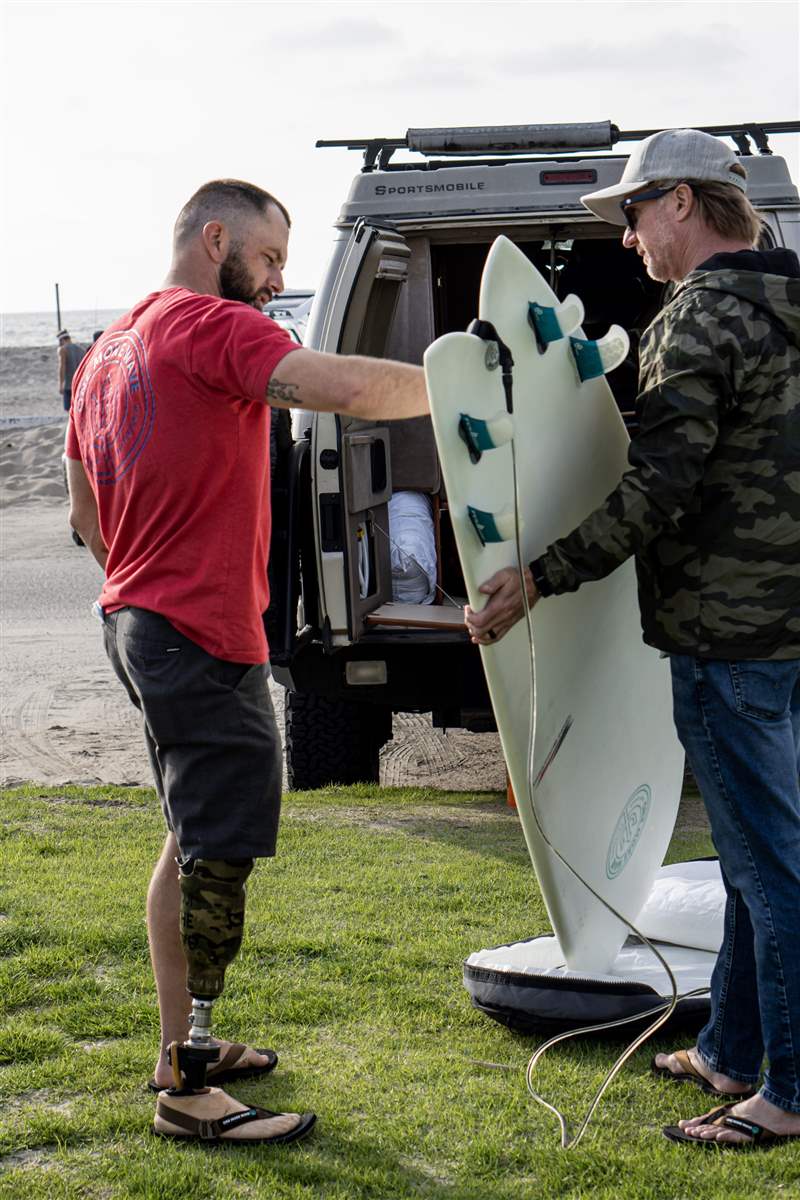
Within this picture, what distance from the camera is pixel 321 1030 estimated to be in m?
3.55

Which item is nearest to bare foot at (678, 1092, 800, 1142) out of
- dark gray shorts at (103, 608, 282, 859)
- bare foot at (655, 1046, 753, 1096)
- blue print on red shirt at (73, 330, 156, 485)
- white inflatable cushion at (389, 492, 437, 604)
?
bare foot at (655, 1046, 753, 1096)

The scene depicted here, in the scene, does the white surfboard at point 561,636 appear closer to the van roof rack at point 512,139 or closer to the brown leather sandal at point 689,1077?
the brown leather sandal at point 689,1077

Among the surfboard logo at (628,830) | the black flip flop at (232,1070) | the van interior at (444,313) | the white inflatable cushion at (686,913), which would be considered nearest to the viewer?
the black flip flop at (232,1070)

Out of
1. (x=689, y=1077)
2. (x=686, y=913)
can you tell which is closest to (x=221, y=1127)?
(x=689, y=1077)

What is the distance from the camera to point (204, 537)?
2836 millimetres

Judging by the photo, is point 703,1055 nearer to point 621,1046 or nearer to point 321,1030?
point 621,1046

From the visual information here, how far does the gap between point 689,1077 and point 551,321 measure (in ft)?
5.47

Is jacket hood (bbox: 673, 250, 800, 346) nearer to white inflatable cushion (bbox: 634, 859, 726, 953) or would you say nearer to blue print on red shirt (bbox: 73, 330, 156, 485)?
blue print on red shirt (bbox: 73, 330, 156, 485)

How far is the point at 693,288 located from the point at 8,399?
3776cm

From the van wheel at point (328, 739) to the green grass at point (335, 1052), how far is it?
3.36ft

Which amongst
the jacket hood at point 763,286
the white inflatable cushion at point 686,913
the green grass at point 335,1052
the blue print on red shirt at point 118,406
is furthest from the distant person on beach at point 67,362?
the jacket hood at point 763,286

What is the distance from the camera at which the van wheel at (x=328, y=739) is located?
6.27 m

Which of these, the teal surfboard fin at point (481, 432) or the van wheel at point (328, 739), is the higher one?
the teal surfboard fin at point (481, 432)

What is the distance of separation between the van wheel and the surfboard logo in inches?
98.4
